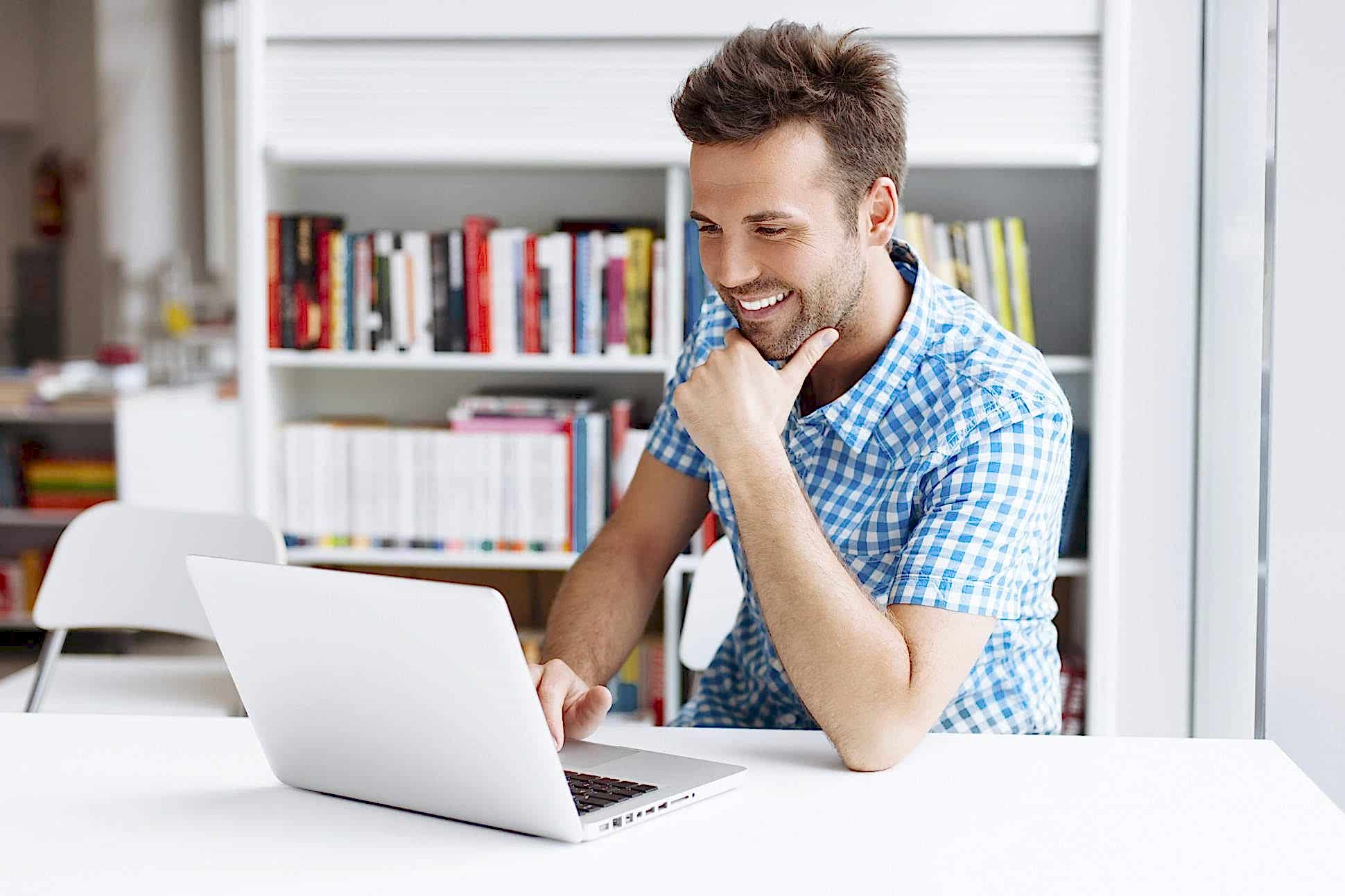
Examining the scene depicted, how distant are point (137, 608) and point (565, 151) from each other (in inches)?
45.4

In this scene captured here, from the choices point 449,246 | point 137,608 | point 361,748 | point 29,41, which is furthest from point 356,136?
point 29,41

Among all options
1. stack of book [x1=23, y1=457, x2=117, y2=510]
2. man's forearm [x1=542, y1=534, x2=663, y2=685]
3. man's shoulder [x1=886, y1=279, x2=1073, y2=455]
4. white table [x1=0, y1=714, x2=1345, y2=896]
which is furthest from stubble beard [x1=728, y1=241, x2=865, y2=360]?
stack of book [x1=23, y1=457, x2=117, y2=510]

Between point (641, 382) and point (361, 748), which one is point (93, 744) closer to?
point (361, 748)

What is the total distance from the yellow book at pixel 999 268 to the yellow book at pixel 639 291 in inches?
26.2

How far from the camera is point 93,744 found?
4.38ft

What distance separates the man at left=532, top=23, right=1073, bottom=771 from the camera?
132 cm

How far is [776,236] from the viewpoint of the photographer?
150 centimetres

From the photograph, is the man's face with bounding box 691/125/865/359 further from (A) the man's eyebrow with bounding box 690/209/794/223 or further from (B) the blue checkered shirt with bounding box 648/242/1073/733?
(B) the blue checkered shirt with bounding box 648/242/1073/733

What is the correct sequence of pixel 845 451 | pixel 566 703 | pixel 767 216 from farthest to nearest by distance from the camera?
1. pixel 845 451
2. pixel 767 216
3. pixel 566 703

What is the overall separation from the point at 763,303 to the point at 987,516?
0.35 meters

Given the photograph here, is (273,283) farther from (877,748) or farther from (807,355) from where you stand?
(877,748)

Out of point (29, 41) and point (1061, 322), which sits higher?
point (29, 41)

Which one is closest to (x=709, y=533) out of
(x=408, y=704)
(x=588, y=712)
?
(x=588, y=712)

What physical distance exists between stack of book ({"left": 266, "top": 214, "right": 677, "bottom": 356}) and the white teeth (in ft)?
3.88
